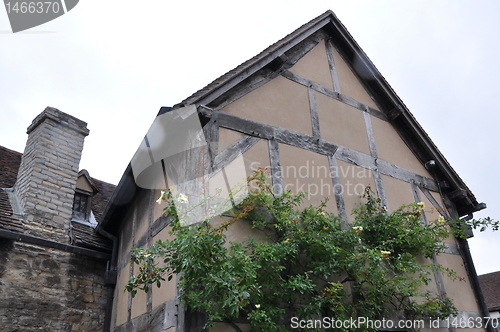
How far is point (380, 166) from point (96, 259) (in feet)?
16.3

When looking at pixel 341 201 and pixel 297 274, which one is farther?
pixel 341 201

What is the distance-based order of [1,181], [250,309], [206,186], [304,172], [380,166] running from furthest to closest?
[1,181]
[380,166]
[304,172]
[206,186]
[250,309]

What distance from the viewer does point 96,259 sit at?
7.05m

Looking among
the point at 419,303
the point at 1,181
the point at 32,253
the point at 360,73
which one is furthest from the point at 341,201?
the point at 1,181

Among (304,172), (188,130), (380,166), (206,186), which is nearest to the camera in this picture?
(206,186)

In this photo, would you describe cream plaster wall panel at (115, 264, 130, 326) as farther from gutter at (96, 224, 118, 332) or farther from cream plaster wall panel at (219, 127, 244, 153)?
cream plaster wall panel at (219, 127, 244, 153)

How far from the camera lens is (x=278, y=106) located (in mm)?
6027

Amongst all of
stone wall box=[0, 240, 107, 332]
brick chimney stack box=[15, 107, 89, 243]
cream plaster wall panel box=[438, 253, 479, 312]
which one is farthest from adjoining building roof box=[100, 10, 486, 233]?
cream plaster wall panel box=[438, 253, 479, 312]

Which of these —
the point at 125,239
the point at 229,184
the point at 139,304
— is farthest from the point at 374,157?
the point at 125,239

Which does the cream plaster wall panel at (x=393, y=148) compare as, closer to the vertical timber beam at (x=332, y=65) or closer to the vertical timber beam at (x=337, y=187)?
the vertical timber beam at (x=332, y=65)

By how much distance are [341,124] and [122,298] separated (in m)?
4.33

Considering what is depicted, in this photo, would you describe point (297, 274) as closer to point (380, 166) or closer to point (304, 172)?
point (304, 172)

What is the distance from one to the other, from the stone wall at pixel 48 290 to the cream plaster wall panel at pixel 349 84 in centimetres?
520

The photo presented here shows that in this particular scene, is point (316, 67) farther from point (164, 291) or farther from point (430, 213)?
point (164, 291)
